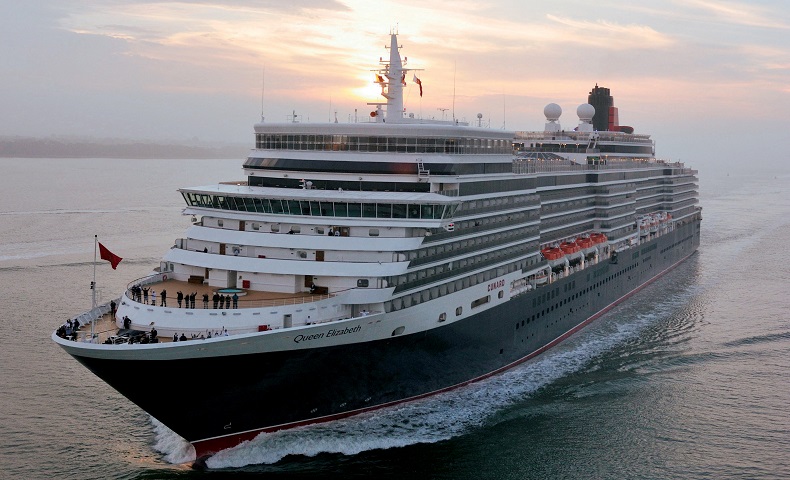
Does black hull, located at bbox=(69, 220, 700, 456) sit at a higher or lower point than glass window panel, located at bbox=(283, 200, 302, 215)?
lower

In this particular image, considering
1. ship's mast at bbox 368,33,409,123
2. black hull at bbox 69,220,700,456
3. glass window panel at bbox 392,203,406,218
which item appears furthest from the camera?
ship's mast at bbox 368,33,409,123

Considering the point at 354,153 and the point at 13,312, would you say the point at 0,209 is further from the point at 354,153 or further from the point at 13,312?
the point at 354,153

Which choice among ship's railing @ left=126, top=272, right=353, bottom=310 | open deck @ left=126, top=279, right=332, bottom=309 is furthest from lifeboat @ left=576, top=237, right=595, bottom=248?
open deck @ left=126, top=279, right=332, bottom=309

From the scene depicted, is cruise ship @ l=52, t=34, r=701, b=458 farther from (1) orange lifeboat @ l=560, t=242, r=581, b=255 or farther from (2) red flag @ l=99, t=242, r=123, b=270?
(1) orange lifeboat @ l=560, t=242, r=581, b=255

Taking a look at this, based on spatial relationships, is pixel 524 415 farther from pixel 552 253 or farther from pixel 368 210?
pixel 552 253

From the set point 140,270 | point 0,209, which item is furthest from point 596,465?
point 0,209

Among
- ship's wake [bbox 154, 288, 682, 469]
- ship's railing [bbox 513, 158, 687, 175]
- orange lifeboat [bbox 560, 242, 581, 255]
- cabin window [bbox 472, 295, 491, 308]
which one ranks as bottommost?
ship's wake [bbox 154, 288, 682, 469]

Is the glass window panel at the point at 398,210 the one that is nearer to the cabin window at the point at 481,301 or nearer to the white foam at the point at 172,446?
the cabin window at the point at 481,301
